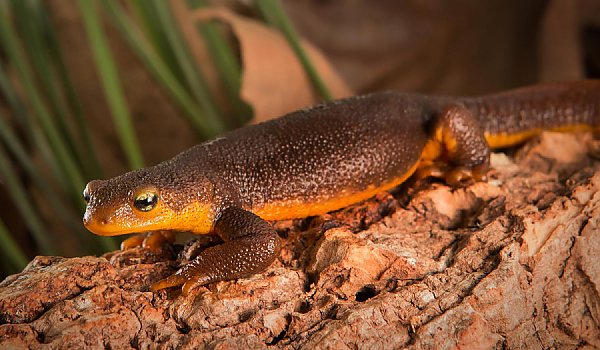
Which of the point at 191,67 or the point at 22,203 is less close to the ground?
the point at 191,67

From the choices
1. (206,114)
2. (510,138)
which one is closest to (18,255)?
(206,114)

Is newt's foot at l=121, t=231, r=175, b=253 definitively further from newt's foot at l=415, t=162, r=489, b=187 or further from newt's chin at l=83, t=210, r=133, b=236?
newt's foot at l=415, t=162, r=489, b=187

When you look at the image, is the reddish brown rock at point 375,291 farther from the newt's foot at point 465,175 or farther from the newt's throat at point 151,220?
the newt's foot at point 465,175

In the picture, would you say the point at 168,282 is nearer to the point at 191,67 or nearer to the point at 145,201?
the point at 145,201

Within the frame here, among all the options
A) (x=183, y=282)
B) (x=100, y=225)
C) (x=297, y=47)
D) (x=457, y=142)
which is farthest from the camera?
(x=297, y=47)

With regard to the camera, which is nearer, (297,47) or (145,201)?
(145,201)

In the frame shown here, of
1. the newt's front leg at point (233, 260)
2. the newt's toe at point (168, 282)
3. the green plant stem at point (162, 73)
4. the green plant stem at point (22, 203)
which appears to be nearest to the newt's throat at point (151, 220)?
the newt's front leg at point (233, 260)

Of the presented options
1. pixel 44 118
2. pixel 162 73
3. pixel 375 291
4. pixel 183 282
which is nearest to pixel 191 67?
pixel 162 73

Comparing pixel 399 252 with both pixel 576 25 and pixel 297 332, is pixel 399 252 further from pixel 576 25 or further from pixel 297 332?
pixel 576 25
